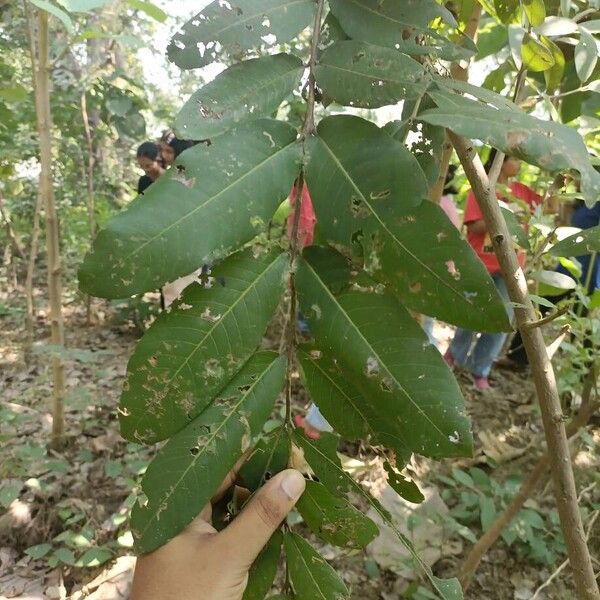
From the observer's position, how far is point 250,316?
24.4 inches

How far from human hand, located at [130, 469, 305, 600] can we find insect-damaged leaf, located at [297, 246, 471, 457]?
0.65 feet

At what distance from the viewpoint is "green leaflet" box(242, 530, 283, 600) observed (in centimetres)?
80

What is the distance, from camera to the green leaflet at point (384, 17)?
0.68 meters

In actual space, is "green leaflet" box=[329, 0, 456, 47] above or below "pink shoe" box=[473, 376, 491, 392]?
above

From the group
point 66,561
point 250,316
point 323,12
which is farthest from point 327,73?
point 66,561

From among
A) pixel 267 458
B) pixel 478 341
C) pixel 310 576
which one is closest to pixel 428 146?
pixel 267 458

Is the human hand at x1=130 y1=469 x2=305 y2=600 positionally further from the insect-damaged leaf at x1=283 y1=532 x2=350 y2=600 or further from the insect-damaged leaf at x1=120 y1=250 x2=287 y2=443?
the insect-damaged leaf at x1=120 y1=250 x2=287 y2=443

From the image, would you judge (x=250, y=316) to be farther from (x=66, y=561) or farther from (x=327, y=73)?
(x=66, y=561)

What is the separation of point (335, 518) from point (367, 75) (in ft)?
1.84

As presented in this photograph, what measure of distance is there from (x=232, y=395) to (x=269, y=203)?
22cm

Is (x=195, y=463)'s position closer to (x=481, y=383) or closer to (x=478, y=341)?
(x=478, y=341)

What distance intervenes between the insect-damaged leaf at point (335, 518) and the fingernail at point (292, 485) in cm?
3

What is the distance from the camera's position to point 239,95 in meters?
0.64

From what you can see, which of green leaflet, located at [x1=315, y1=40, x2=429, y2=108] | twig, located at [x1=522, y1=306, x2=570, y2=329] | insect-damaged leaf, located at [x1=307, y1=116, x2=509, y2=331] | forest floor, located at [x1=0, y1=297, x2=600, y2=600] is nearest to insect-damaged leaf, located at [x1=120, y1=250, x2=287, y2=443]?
insect-damaged leaf, located at [x1=307, y1=116, x2=509, y2=331]
